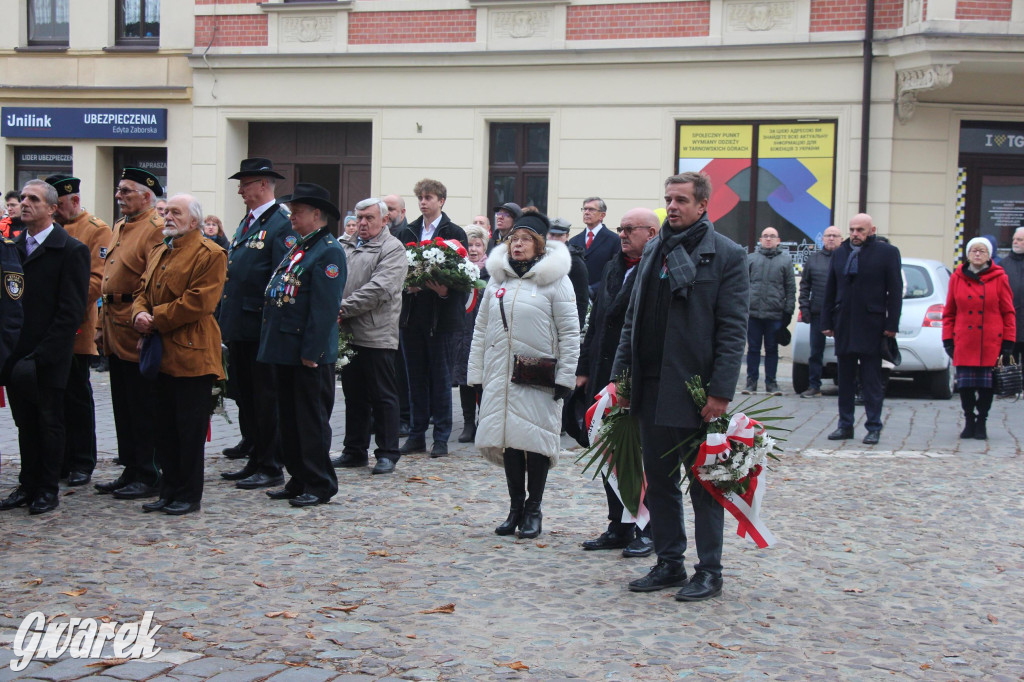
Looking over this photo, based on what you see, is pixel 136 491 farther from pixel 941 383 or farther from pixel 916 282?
pixel 916 282

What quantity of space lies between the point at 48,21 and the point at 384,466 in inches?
663

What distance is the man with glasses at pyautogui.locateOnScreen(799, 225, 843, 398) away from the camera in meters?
14.0

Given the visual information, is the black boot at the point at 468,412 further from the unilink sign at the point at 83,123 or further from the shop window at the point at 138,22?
the shop window at the point at 138,22

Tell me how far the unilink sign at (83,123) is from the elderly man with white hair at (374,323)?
44.3ft

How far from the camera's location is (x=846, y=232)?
17875 mm

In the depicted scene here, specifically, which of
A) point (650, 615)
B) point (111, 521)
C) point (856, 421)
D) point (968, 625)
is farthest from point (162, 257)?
point (856, 421)

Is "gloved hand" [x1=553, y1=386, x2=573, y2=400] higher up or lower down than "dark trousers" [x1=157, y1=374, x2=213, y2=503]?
higher up

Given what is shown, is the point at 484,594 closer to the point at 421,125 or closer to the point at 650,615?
the point at 650,615

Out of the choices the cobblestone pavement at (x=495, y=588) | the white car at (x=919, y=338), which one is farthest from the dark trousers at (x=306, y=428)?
the white car at (x=919, y=338)

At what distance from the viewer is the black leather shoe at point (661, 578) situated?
5688mm

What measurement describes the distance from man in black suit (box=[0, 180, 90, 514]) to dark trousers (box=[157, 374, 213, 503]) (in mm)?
604

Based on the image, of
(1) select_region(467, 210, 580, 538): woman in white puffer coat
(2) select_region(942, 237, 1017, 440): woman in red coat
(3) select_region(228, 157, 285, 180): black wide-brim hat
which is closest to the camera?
(1) select_region(467, 210, 580, 538): woman in white puffer coat

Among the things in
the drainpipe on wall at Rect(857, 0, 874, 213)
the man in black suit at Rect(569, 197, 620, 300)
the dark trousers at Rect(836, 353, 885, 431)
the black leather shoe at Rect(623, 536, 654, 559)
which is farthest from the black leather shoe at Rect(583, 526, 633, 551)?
the drainpipe on wall at Rect(857, 0, 874, 213)

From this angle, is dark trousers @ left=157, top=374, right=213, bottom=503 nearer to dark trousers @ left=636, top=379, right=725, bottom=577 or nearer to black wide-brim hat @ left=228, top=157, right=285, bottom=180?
black wide-brim hat @ left=228, top=157, right=285, bottom=180
